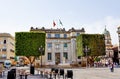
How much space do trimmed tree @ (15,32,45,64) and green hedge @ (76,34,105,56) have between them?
1070cm

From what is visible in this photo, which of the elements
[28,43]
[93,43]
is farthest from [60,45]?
[28,43]

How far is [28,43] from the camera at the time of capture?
233 feet

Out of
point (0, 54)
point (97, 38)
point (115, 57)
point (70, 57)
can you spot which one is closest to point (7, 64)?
point (0, 54)

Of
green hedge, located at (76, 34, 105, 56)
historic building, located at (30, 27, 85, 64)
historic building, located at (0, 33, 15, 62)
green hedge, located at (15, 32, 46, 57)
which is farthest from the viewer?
historic building, located at (0, 33, 15, 62)

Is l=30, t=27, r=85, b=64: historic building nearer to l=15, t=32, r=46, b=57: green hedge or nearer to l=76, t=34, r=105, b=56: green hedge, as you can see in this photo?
l=76, t=34, r=105, b=56: green hedge

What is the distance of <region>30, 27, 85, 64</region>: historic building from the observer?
89.1m

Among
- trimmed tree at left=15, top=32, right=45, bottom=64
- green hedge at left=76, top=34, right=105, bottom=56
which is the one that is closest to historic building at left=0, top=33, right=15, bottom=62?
trimmed tree at left=15, top=32, right=45, bottom=64

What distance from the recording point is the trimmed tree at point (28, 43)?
2749 inches

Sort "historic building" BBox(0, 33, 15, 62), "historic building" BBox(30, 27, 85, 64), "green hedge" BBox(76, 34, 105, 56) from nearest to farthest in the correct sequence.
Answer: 1. "green hedge" BBox(76, 34, 105, 56)
2. "historic building" BBox(30, 27, 85, 64)
3. "historic building" BBox(0, 33, 15, 62)

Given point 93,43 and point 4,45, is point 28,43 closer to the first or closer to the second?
point 93,43

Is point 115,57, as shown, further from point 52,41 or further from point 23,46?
point 23,46

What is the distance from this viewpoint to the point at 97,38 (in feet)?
254

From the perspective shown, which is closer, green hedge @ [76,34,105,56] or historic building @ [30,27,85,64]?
green hedge @ [76,34,105,56]

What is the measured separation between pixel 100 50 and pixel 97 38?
3320mm
